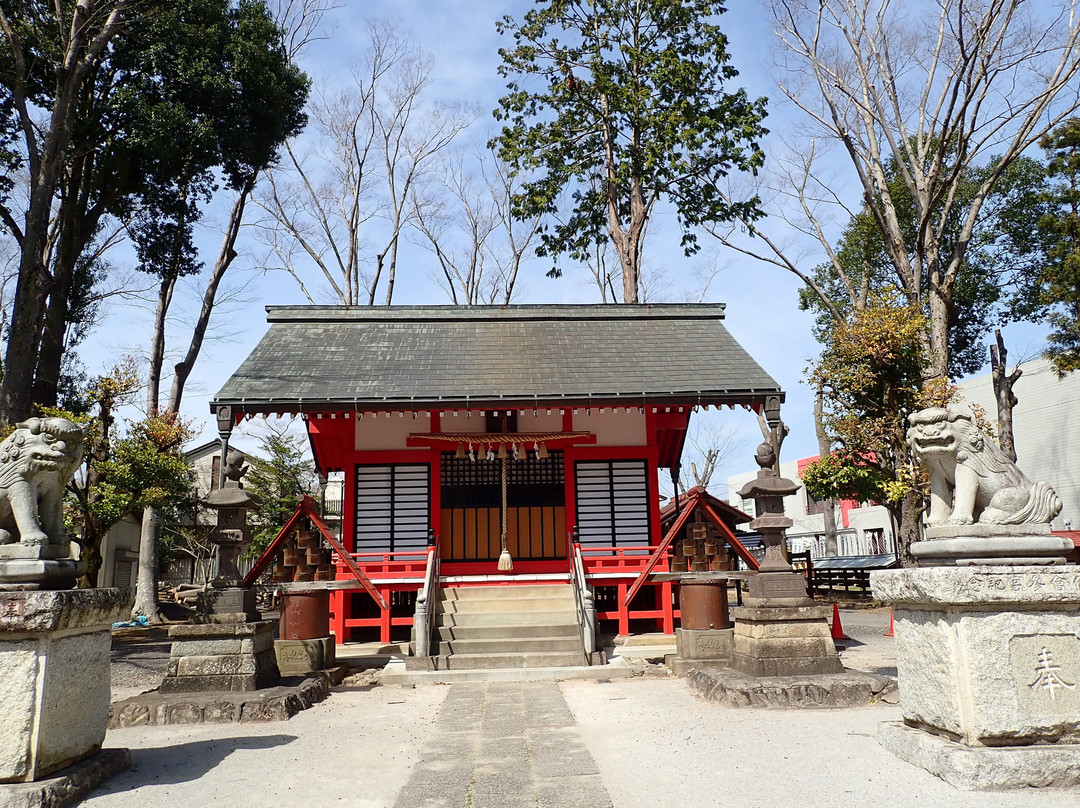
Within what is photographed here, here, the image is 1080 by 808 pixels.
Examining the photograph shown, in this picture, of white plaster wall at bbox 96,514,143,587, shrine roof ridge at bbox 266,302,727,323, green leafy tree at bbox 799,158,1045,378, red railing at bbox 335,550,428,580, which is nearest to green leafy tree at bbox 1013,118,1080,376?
green leafy tree at bbox 799,158,1045,378

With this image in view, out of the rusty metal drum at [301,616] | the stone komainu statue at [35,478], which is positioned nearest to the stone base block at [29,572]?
the stone komainu statue at [35,478]

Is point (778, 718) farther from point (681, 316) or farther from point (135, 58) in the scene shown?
point (135, 58)

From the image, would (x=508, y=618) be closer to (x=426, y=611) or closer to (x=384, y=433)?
(x=426, y=611)

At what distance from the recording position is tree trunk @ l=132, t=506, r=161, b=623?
17281 millimetres

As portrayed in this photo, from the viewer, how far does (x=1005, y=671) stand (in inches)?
167

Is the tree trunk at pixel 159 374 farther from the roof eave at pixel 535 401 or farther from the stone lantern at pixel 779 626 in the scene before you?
the stone lantern at pixel 779 626

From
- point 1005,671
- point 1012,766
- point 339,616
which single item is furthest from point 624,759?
point 339,616

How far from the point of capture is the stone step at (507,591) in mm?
11578

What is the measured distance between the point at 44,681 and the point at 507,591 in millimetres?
7893

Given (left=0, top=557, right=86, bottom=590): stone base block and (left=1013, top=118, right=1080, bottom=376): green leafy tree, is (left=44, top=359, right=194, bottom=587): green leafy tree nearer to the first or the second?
(left=0, top=557, right=86, bottom=590): stone base block

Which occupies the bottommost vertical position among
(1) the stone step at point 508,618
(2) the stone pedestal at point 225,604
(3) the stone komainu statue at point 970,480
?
(1) the stone step at point 508,618

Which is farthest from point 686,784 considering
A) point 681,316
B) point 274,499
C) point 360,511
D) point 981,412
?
point 274,499

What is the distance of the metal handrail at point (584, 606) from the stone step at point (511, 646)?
24cm

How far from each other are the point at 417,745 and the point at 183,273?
17388 millimetres
